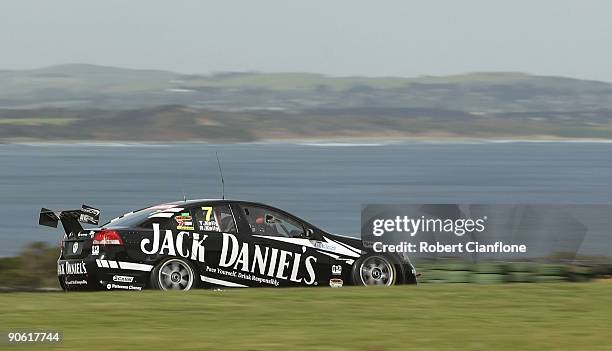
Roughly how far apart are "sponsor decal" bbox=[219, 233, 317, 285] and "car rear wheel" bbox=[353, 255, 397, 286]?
610 millimetres

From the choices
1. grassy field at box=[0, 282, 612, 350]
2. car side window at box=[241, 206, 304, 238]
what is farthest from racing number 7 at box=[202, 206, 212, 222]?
grassy field at box=[0, 282, 612, 350]

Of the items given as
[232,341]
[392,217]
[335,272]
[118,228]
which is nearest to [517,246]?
[392,217]

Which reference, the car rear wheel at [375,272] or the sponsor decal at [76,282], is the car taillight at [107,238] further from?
the car rear wheel at [375,272]

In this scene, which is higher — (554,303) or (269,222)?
(269,222)

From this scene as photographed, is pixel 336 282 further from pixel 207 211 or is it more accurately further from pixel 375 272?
pixel 207 211

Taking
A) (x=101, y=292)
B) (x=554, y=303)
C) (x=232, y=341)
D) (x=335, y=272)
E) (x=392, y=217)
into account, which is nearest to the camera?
(x=232, y=341)

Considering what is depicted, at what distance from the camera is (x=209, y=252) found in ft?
51.1

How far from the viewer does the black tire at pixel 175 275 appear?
49.9 feet

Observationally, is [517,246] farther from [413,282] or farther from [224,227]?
[224,227]

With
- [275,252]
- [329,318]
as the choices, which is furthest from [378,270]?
[329,318]

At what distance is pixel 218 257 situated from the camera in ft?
51.3

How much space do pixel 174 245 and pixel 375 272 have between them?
2770 millimetres

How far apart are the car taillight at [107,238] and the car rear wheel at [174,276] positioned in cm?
58

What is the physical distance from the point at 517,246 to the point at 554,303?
14.6 ft
